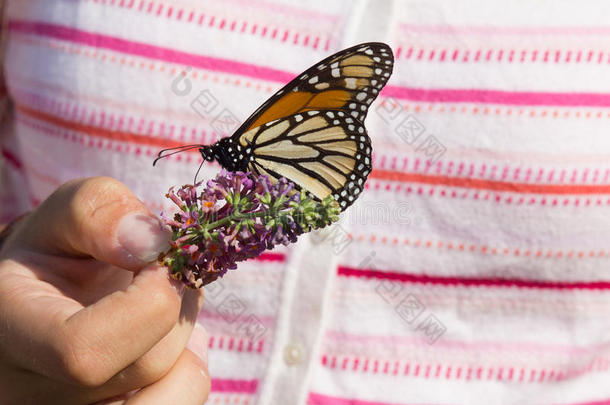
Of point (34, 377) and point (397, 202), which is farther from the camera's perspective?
point (397, 202)

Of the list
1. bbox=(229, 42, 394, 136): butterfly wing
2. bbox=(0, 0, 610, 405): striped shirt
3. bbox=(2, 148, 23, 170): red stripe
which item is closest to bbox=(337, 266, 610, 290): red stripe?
bbox=(0, 0, 610, 405): striped shirt

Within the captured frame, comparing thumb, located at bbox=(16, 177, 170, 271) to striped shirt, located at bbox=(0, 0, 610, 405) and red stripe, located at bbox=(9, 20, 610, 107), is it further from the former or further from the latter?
red stripe, located at bbox=(9, 20, 610, 107)

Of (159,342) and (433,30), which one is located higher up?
(433,30)

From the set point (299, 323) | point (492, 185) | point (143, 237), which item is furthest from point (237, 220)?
point (492, 185)

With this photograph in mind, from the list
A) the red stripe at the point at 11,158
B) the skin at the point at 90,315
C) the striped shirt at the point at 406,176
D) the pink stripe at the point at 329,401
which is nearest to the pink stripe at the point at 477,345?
the striped shirt at the point at 406,176

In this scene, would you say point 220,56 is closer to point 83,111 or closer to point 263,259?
point 83,111

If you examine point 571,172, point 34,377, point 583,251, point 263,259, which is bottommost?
point 34,377

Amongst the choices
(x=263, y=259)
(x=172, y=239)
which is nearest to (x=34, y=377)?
(x=172, y=239)

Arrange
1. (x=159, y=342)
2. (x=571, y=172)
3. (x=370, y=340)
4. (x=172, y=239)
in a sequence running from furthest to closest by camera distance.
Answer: (x=370, y=340), (x=571, y=172), (x=159, y=342), (x=172, y=239)
